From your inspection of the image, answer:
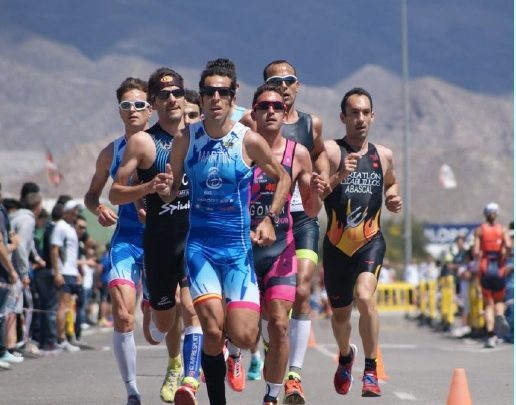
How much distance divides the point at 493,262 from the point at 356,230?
11.4 m

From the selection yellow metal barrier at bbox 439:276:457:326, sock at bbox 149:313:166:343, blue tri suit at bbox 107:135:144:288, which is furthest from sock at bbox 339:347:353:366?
yellow metal barrier at bbox 439:276:457:326

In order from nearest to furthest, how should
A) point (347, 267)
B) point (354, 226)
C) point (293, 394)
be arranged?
1. point (293, 394)
2. point (354, 226)
3. point (347, 267)

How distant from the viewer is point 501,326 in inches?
963

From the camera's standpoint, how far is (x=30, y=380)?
15852 millimetres

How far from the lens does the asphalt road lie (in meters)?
13.4

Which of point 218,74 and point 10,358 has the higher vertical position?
point 218,74

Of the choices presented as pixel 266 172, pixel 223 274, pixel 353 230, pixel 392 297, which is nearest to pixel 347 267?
pixel 353 230

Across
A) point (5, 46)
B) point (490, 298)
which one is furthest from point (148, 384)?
point (5, 46)

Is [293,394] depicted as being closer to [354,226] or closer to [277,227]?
[277,227]

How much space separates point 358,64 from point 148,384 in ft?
601

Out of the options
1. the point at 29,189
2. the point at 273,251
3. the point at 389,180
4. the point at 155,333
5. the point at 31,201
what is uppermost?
the point at 29,189

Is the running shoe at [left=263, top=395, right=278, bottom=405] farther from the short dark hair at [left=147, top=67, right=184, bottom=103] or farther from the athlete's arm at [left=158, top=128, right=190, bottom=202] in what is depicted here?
the short dark hair at [left=147, top=67, right=184, bottom=103]

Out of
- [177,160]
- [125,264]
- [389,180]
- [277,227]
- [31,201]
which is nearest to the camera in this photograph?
[177,160]

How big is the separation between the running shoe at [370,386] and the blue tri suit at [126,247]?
2029 millimetres
